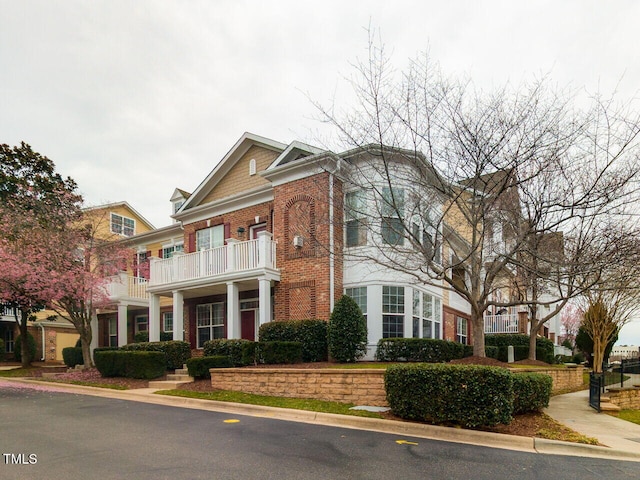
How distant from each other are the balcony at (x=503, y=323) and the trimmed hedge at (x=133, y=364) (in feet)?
55.6

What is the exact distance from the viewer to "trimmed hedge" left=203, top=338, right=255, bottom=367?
1406cm

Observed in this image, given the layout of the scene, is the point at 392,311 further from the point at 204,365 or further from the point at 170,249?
the point at 170,249

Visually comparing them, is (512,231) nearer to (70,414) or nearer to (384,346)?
(384,346)

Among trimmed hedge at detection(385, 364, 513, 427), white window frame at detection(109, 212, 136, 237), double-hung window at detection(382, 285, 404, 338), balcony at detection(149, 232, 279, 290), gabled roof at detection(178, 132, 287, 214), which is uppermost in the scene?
gabled roof at detection(178, 132, 287, 214)

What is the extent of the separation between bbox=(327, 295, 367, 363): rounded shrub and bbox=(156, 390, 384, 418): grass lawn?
3188 mm

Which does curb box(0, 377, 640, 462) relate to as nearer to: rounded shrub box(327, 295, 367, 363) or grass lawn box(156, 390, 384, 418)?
grass lawn box(156, 390, 384, 418)

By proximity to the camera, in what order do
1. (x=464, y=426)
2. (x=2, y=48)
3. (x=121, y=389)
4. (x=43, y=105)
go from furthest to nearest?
(x=43, y=105) < (x=121, y=389) < (x=2, y=48) < (x=464, y=426)

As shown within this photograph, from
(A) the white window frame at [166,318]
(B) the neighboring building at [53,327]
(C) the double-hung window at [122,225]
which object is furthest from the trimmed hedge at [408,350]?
(C) the double-hung window at [122,225]

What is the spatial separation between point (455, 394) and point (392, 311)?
7.42 metres

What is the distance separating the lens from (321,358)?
49.4 ft

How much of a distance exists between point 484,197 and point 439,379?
466 centimetres

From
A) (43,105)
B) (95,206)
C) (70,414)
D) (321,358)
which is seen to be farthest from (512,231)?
(95,206)

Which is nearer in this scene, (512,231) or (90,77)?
(512,231)

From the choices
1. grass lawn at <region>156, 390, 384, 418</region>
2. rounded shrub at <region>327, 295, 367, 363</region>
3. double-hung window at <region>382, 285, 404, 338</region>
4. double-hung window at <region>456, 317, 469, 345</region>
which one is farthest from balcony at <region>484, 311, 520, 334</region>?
grass lawn at <region>156, 390, 384, 418</region>
